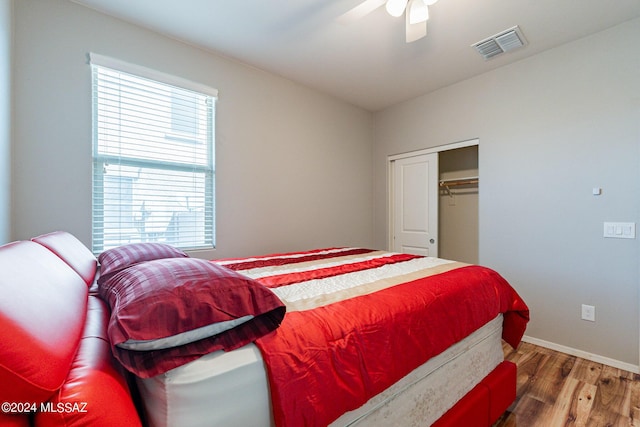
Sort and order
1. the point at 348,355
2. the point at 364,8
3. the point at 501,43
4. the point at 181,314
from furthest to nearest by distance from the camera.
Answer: the point at 501,43, the point at 364,8, the point at 348,355, the point at 181,314

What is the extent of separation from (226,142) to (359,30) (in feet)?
5.20

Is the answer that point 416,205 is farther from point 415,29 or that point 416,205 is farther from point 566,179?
point 415,29

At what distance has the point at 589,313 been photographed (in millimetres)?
2418

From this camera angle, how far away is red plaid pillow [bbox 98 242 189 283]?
4.17ft

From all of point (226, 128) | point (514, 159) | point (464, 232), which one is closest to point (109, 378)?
point (226, 128)

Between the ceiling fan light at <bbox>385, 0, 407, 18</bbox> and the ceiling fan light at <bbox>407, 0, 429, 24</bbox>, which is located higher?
the ceiling fan light at <bbox>385, 0, 407, 18</bbox>

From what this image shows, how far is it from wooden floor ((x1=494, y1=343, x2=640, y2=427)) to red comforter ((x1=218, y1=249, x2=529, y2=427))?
0.41 m

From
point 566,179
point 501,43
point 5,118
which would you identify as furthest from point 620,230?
point 5,118

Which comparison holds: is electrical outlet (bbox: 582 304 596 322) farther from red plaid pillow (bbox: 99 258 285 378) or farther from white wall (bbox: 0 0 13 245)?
white wall (bbox: 0 0 13 245)

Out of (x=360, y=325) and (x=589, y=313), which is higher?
(x=360, y=325)

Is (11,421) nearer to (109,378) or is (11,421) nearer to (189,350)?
(109,378)

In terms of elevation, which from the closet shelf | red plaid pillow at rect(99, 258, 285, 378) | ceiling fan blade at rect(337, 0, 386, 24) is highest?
ceiling fan blade at rect(337, 0, 386, 24)

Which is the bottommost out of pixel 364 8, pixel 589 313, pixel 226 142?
pixel 589 313

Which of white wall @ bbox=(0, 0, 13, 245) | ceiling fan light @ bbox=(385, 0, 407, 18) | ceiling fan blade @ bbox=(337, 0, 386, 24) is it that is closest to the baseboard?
ceiling fan light @ bbox=(385, 0, 407, 18)
